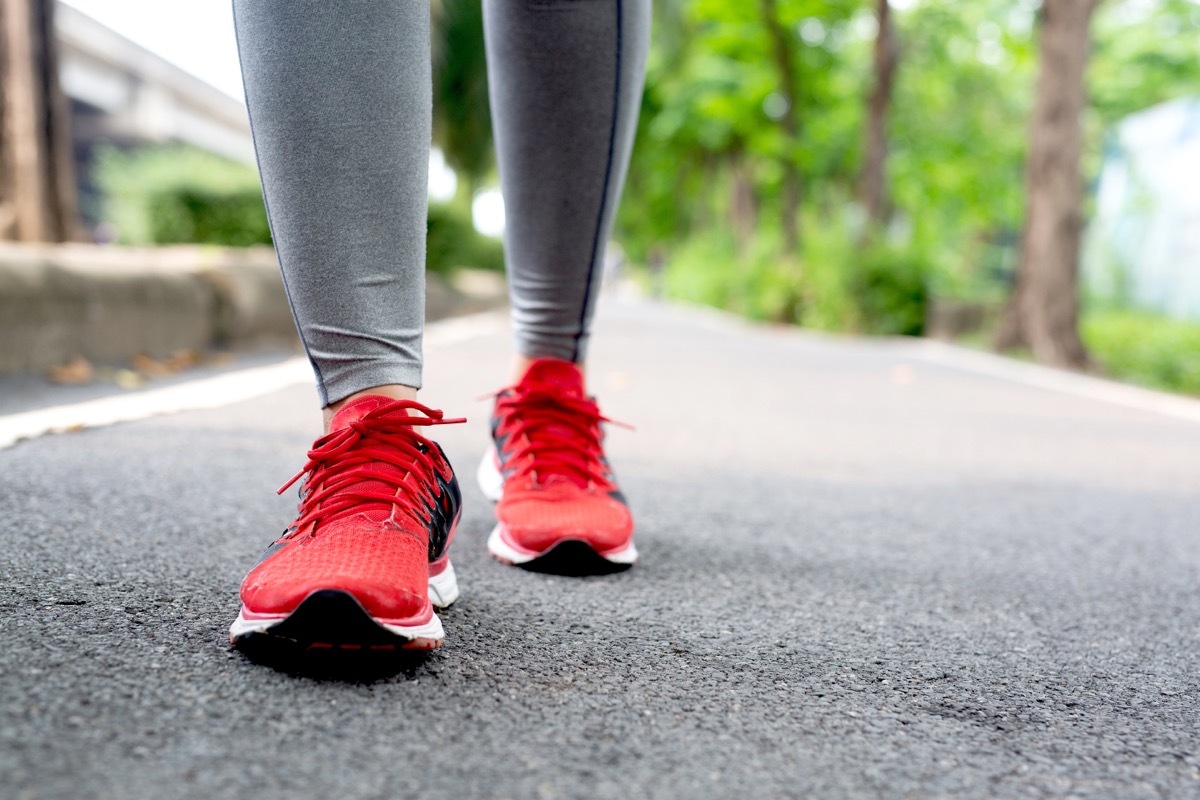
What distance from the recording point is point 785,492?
2.16 meters

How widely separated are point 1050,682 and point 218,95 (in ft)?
79.5

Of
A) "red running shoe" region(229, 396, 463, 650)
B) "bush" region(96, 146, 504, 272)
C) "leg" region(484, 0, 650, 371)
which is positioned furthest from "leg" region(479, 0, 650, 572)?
"bush" region(96, 146, 504, 272)

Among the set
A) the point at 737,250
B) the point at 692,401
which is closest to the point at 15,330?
the point at 692,401

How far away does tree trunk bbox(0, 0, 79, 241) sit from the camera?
4.39 meters

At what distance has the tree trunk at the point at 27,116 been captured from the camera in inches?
173

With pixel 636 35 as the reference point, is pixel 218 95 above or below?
above

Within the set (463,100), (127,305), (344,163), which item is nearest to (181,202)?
(127,305)

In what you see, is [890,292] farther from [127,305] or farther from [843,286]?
[127,305]

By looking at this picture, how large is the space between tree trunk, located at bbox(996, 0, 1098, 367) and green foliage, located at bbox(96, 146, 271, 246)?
6.03m

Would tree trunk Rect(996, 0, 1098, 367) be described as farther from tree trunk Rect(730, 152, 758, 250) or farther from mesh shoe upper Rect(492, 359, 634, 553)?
tree trunk Rect(730, 152, 758, 250)

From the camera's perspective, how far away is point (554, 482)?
4.58 feet

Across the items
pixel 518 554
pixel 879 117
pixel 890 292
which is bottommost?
pixel 890 292

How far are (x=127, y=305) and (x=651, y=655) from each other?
3.25 metres

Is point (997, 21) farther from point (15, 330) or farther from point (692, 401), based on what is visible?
point (15, 330)
